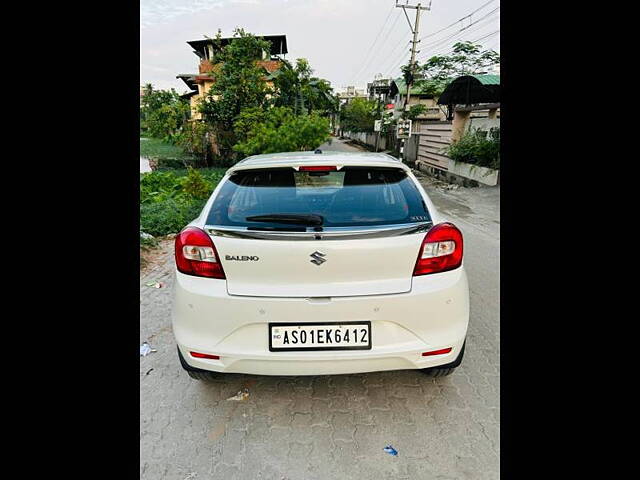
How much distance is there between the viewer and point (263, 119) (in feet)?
48.1

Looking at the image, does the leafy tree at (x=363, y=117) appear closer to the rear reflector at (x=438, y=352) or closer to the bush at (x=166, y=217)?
the bush at (x=166, y=217)

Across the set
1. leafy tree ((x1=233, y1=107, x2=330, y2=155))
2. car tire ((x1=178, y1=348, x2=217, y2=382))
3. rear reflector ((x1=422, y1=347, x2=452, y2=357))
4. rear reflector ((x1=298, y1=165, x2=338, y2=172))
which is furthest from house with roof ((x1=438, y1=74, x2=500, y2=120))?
car tire ((x1=178, y1=348, x2=217, y2=382))

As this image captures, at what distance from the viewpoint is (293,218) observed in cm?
187

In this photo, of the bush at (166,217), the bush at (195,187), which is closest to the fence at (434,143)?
the bush at (195,187)

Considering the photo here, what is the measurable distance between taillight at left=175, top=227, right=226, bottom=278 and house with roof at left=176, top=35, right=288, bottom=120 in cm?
1619

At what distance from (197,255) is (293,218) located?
0.54 m

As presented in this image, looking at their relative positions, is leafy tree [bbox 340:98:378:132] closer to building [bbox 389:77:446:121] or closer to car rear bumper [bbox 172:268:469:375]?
building [bbox 389:77:446:121]

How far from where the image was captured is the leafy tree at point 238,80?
15.2 meters

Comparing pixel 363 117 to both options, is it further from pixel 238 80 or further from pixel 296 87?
pixel 238 80

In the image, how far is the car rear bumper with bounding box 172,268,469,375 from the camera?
5.75 feet

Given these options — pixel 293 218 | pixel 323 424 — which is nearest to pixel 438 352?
pixel 323 424

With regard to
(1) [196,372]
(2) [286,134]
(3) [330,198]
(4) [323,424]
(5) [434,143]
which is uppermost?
(5) [434,143]
